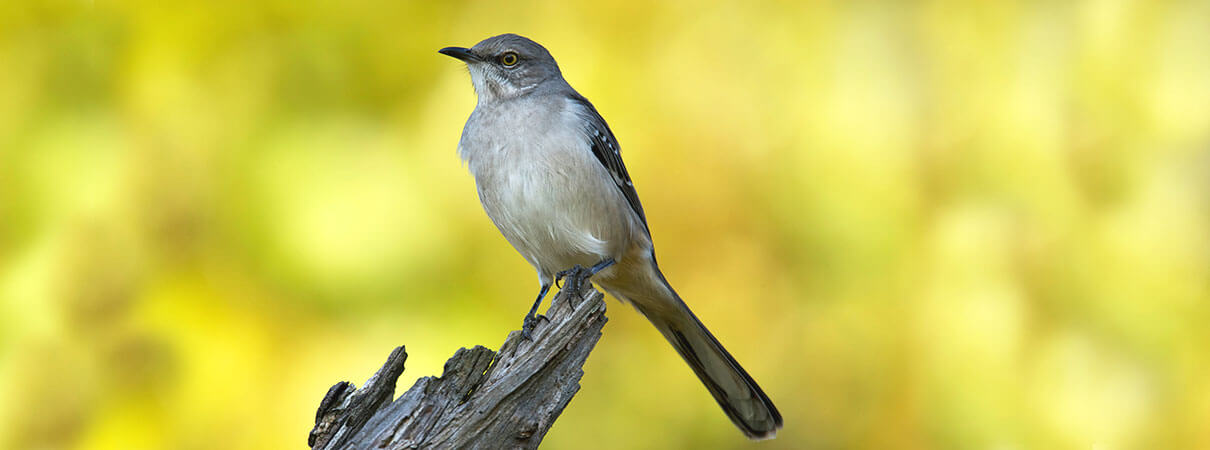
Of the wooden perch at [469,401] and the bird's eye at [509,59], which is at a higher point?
the bird's eye at [509,59]

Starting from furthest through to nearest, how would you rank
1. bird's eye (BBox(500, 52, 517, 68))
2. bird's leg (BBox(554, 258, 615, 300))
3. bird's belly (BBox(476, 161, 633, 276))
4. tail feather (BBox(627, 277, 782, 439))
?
bird's eye (BBox(500, 52, 517, 68)) < tail feather (BBox(627, 277, 782, 439)) < bird's belly (BBox(476, 161, 633, 276)) < bird's leg (BBox(554, 258, 615, 300))

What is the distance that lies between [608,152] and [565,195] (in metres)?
0.46

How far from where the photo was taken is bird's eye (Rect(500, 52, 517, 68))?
422 centimetres

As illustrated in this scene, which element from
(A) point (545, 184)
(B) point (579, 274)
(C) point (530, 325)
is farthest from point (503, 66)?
(C) point (530, 325)

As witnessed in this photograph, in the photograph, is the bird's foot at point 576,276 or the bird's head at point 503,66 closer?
the bird's foot at point 576,276

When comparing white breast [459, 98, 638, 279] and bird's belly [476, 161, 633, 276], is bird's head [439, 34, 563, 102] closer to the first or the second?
white breast [459, 98, 638, 279]

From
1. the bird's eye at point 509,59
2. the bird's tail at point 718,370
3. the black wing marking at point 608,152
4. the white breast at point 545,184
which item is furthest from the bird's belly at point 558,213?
the bird's eye at point 509,59

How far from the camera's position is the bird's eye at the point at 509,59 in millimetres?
4221

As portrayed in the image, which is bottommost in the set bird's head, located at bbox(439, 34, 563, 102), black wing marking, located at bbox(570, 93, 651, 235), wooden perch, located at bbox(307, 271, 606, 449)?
wooden perch, located at bbox(307, 271, 606, 449)

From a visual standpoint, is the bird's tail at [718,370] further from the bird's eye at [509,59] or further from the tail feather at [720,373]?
the bird's eye at [509,59]

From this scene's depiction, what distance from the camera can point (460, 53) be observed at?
416cm

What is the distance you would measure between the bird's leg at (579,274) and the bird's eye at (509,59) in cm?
106

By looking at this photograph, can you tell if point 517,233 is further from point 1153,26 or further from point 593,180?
point 1153,26

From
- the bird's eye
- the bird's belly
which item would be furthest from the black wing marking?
the bird's eye
